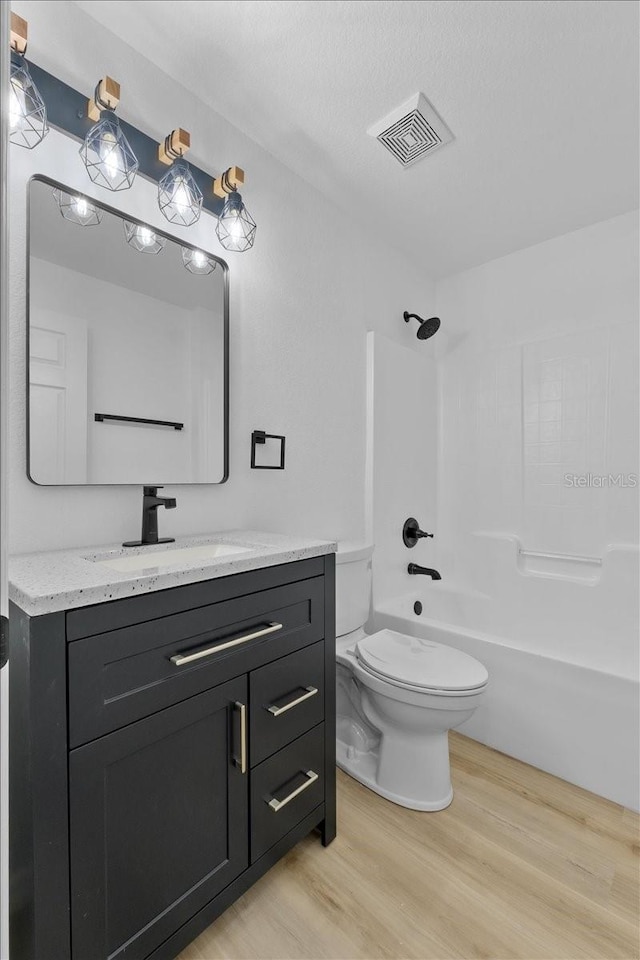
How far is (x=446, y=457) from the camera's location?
2.85m

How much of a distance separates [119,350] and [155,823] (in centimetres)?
120

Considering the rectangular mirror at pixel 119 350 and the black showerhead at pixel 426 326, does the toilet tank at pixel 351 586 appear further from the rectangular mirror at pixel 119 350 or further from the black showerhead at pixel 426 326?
the black showerhead at pixel 426 326

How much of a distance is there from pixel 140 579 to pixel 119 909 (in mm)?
642

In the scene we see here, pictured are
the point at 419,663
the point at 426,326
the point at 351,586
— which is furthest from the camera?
the point at 426,326

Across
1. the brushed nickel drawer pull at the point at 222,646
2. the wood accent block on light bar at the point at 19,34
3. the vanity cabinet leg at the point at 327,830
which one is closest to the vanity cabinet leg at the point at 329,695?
the vanity cabinet leg at the point at 327,830

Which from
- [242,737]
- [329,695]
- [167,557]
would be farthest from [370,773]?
[167,557]

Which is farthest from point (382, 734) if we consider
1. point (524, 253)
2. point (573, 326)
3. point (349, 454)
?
point (524, 253)

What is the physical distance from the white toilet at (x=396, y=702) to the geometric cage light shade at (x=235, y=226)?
1.19 meters

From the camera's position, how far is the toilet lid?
4.98ft

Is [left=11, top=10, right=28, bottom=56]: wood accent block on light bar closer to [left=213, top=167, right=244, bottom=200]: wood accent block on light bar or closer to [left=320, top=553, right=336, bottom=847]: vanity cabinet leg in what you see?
[left=213, top=167, right=244, bottom=200]: wood accent block on light bar

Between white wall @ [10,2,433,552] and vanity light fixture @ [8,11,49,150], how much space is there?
0.12 feet

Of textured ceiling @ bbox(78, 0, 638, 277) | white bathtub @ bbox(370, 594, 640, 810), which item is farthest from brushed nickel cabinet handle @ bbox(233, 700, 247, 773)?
textured ceiling @ bbox(78, 0, 638, 277)

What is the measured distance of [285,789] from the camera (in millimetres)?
1228

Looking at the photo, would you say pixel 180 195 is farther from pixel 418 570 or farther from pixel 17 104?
pixel 418 570
